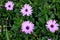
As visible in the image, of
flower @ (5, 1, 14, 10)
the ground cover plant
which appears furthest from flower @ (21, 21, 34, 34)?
flower @ (5, 1, 14, 10)

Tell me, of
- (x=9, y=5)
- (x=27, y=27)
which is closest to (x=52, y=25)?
(x=27, y=27)

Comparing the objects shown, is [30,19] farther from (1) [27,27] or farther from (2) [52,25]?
(2) [52,25]

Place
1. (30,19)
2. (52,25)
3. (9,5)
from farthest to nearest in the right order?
(9,5), (30,19), (52,25)

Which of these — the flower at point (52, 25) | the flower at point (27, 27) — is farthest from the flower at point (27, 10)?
the flower at point (52, 25)

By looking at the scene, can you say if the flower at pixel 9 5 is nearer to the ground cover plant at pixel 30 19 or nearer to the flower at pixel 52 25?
the ground cover plant at pixel 30 19

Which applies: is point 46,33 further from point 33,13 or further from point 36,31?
point 33,13

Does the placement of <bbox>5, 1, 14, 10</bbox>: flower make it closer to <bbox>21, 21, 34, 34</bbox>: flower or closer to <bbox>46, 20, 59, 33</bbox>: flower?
<bbox>21, 21, 34, 34</bbox>: flower

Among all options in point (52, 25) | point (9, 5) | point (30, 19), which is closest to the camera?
point (52, 25)
